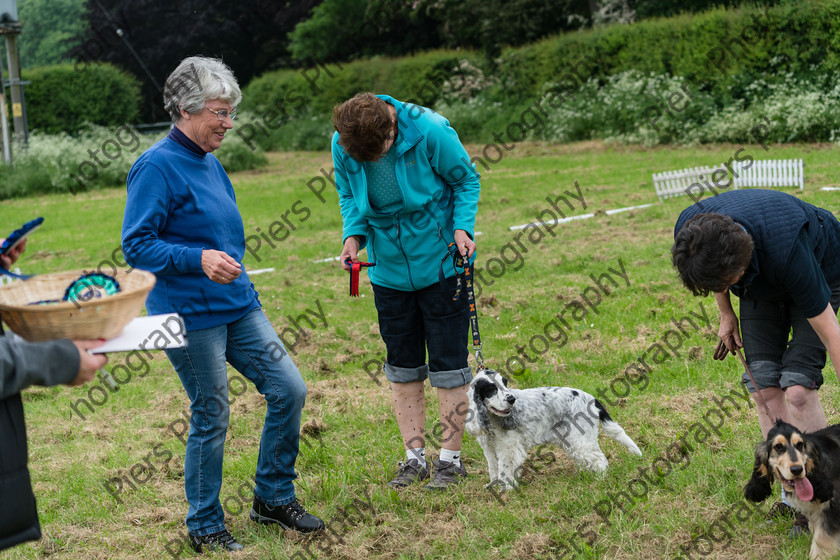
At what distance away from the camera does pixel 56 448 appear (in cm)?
558

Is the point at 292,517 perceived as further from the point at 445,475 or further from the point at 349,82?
the point at 349,82

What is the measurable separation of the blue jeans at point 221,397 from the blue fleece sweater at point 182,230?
0.40ft

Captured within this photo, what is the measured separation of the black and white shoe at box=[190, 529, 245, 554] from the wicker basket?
1734 millimetres

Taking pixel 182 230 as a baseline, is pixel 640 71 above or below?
below

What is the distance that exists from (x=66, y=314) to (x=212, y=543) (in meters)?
1.90

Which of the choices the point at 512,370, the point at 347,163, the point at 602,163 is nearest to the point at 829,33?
the point at 602,163

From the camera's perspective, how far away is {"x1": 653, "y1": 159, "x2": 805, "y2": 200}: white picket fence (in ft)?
41.7

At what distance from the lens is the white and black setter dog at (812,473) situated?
303 cm

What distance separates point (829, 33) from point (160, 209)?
19.1 m

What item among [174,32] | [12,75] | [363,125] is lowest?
[12,75]

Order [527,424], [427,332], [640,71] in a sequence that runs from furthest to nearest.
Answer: [640,71] < [427,332] < [527,424]

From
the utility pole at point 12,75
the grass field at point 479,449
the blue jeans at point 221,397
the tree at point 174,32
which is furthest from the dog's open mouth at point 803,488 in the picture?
the tree at point 174,32

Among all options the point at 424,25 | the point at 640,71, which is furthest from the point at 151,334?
the point at 424,25

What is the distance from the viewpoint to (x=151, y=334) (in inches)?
99.4
